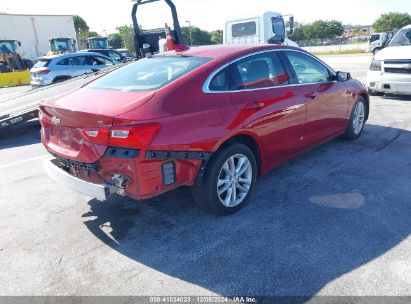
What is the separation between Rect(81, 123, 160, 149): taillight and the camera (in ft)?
9.29

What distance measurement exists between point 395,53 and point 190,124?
7.29 metres

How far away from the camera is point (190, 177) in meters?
3.21

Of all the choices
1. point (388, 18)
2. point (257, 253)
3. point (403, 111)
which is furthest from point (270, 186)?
point (388, 18)

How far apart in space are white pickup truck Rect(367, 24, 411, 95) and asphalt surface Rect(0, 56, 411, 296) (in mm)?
4084

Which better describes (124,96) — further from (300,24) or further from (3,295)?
(300,24)

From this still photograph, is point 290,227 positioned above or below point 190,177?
below

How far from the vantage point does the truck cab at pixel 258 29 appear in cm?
1301

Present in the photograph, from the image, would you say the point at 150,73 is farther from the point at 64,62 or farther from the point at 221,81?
the point at 64,62

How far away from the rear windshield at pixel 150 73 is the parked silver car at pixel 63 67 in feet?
32.6

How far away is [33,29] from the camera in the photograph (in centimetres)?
3931

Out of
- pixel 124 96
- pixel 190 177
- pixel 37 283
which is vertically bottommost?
pixel 37 283

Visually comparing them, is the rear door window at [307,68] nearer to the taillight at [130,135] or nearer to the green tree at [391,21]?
the taillight at [130,135]

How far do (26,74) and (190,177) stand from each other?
2004 cm

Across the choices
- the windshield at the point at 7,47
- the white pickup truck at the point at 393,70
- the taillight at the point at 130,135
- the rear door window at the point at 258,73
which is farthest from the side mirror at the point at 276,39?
the windshield at the point at 7,47
